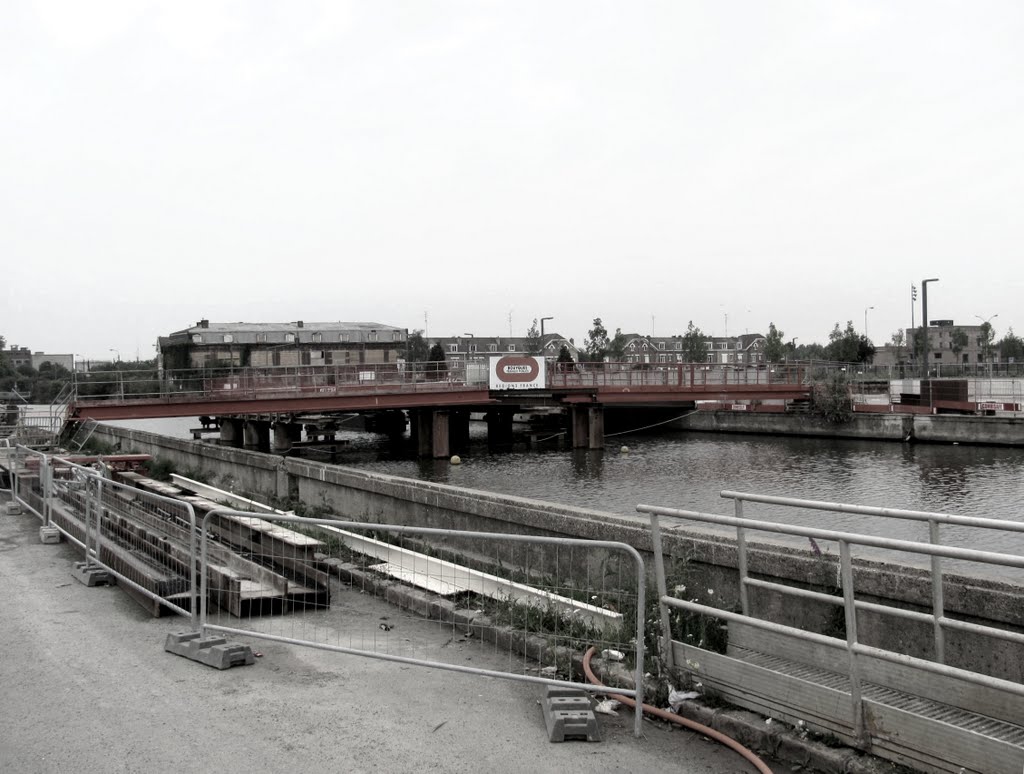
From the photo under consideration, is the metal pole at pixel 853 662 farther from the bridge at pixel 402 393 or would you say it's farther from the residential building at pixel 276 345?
the residential building at pixel 276 345

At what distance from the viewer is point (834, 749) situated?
15.9 ft

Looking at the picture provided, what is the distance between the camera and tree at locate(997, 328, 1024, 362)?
123 metres

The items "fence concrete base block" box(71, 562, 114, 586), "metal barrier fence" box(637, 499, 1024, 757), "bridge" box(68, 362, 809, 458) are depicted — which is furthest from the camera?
"bridge" box(68, 362, 809, 458)

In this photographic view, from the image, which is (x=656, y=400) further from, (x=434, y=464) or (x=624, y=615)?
(x=624, y=615)

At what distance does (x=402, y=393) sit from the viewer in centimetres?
3862

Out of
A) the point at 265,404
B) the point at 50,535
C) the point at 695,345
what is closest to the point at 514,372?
the point at 265,404

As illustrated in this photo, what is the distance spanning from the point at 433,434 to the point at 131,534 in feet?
107

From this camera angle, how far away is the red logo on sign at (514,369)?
41.3 m

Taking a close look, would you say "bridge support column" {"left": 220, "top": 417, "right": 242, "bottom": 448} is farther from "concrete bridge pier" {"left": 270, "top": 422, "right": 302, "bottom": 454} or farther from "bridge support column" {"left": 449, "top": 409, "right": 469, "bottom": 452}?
"bridge support column" {"left": 449, "top": 409, "right": 469, "bottom": 452}

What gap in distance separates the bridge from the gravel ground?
26359 mm

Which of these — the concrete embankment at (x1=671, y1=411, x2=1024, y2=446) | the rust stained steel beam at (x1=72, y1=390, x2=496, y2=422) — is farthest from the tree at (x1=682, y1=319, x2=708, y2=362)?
the rust stained steel beam at (x1=72, y1=390, x2=496, y2=422)

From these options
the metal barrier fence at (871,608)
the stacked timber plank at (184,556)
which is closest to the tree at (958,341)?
the stacked timber plank at (184,556)

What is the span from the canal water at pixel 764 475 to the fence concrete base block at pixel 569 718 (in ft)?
47.7

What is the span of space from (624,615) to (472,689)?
1.43 meters
